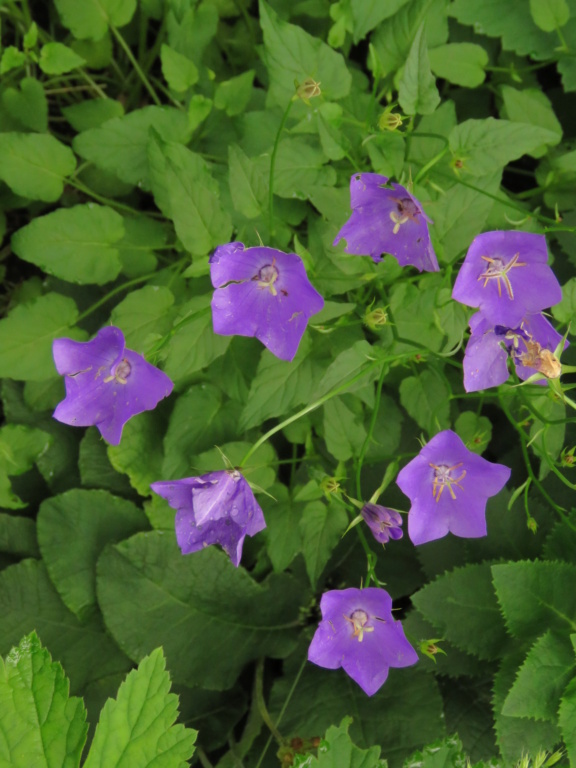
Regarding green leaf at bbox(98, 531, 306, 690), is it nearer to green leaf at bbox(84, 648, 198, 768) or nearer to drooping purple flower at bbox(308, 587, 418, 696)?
green leaf at bbox(84, 648, 198, 768)

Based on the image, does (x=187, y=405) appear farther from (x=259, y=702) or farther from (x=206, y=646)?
(x=259, y=702)

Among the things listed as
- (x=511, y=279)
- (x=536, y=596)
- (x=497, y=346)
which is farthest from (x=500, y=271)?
(x=536, y=596)

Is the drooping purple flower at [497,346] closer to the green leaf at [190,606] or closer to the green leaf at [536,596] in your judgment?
the green leaf at [536,596]

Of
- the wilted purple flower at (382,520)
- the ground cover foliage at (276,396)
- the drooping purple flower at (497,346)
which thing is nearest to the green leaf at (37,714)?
the ground cover foliage at (276,396)

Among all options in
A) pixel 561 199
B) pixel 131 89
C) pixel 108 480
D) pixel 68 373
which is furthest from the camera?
pixel 131 89

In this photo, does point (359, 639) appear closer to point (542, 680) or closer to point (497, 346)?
point (542, 680)

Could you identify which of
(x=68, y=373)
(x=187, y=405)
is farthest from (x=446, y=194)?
(x=68, y=373)
